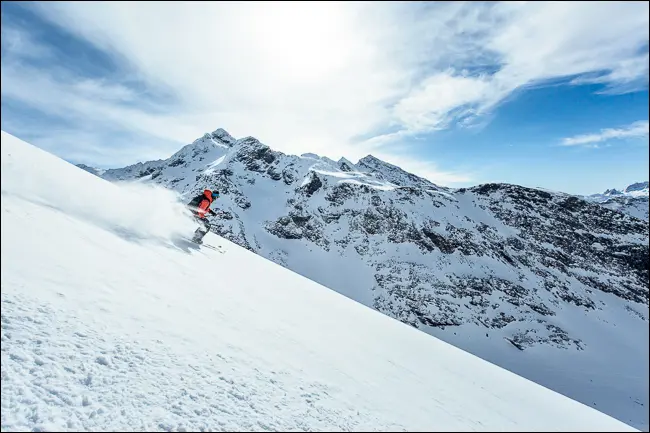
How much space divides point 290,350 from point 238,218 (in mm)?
81757

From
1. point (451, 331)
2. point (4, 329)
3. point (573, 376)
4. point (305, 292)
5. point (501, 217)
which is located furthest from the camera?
point (501, 217)

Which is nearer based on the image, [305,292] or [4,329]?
[4,329]

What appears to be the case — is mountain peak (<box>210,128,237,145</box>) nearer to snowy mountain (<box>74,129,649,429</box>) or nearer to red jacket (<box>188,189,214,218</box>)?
snowy mountain (<box>74,129,649,429</box>)

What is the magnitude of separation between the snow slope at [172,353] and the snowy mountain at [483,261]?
56.5 m

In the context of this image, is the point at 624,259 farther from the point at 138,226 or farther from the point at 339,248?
the point at 138,226

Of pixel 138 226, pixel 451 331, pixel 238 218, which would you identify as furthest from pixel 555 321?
pixel 138 226

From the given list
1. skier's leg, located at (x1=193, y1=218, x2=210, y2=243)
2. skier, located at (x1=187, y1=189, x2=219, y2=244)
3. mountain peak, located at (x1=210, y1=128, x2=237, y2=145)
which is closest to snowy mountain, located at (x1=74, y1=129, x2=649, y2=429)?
mountain peak, located at (x1=210, y1=128, x2=237, y2=145)

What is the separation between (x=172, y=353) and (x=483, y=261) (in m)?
82.9

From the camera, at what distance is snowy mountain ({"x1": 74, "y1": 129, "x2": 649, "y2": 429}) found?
5888 cm

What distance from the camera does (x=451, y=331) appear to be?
62.6m

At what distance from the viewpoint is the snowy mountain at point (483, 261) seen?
2318 inches

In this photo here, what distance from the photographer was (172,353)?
193 inches

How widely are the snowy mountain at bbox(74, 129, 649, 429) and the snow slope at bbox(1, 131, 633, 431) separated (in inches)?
2222

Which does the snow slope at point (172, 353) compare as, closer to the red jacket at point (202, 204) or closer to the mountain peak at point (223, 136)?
the red jacket at point (202, 204)
